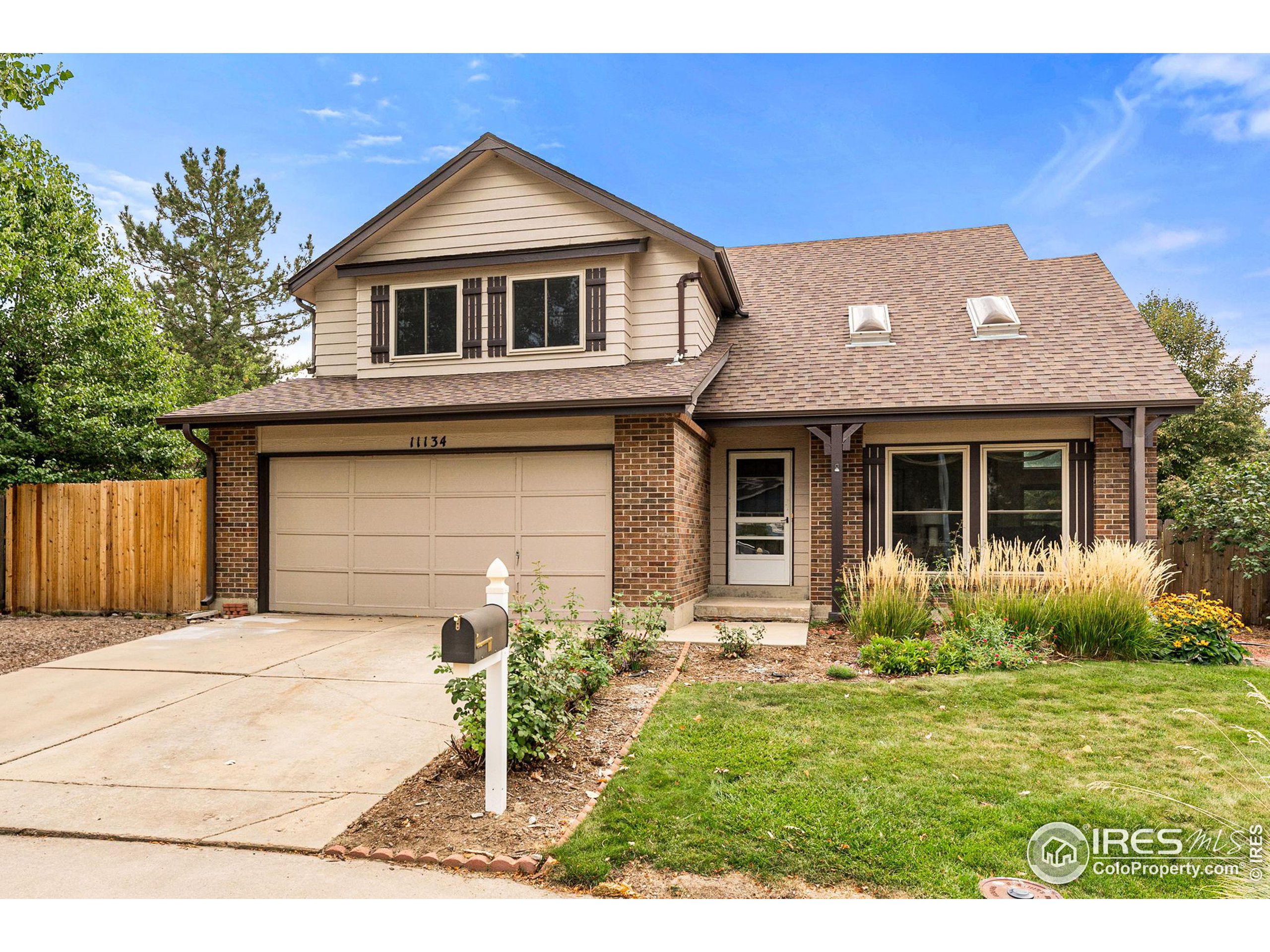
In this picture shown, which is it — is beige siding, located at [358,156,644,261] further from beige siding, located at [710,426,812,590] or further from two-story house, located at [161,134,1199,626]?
beige siding, located at [710,426,812,590]

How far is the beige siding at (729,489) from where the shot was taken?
426 inches

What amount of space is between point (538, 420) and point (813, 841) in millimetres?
6881

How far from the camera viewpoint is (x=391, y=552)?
10.1 m

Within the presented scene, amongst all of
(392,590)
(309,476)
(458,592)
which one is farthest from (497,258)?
(392,590)

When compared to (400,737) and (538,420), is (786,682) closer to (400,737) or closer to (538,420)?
(400,737)

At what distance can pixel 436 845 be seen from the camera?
3.47 m

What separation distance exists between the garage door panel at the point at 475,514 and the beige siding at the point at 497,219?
11.7ft

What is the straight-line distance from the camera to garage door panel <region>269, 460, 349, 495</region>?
1028 centimetres

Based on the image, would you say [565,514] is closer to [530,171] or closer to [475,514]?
[475,514]

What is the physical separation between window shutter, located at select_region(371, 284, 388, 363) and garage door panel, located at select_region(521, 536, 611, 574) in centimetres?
372

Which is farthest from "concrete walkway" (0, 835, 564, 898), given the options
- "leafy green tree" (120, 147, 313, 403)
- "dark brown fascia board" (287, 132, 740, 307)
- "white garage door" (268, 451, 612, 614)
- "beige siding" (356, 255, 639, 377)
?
"leafy green tree" (120, 147, 313, 403)

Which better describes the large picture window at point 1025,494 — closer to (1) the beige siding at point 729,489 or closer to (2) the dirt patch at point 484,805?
(1) the beige siding at point 729,489

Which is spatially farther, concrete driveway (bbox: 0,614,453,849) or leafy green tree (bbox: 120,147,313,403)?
leafy green tree (bbox: 120,147,313,403)

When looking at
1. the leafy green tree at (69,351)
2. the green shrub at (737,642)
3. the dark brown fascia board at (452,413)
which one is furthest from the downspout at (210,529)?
the green shrub at (737,642)
